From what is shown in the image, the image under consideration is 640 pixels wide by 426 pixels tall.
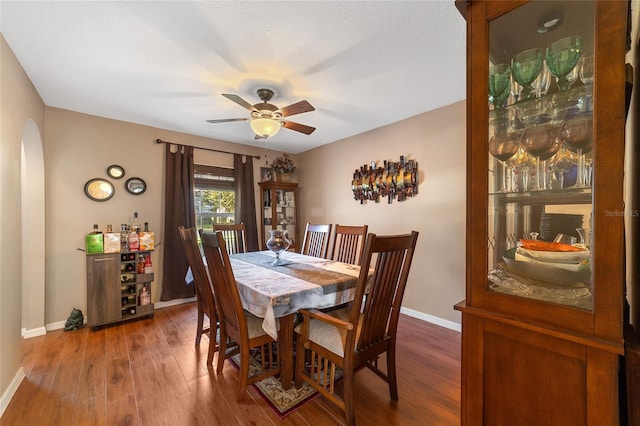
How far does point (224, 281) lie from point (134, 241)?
2.10 metres

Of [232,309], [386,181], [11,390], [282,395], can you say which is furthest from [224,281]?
[386,181]

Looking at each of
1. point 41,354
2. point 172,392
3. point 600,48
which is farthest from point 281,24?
point 41,354

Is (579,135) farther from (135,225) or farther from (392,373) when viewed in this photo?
(135,225)

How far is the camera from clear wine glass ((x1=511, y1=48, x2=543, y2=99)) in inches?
36.1

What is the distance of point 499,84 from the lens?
0.95 m

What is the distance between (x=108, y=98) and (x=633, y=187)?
12.5ft

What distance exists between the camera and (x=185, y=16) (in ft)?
5.14

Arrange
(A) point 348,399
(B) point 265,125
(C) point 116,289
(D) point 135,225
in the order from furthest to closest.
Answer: (D) point 135,225
(C) point 116,289
(B) point 265,125
(A) point 348,399

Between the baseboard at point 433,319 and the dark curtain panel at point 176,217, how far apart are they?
2917 mm

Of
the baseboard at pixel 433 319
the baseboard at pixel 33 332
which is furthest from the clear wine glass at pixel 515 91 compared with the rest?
the baseboard at pixel 33 332

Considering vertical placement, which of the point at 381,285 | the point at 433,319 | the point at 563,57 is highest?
the point at 563,57

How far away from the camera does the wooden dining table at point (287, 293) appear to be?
158 centimetres

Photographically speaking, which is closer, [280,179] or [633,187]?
[633,187]

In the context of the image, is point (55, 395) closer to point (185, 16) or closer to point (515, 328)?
point (185, 16)
